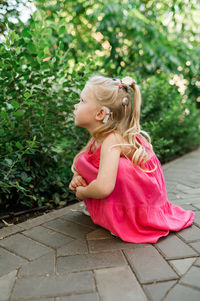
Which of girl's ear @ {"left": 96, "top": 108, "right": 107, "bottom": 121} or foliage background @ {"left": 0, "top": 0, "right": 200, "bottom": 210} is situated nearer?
girl's ear @ {"left": 96, "top": 108, "right": 107, "bottom": 121}

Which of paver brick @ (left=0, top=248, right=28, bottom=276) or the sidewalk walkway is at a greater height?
paver brick @ (left=0, top=248, right=28, bottom=276)

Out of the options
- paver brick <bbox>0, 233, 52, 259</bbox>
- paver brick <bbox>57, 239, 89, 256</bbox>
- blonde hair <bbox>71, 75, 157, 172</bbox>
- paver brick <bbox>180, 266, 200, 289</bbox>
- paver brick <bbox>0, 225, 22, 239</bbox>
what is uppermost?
blonde hair <bbox>71, 75, 157, 172</bbox>

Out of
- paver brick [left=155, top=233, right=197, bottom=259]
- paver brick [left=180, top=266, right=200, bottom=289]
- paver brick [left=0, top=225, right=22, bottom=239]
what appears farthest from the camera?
paver brick [left=0, top=225, right=22, bottom=239]

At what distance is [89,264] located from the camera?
5.53 ft

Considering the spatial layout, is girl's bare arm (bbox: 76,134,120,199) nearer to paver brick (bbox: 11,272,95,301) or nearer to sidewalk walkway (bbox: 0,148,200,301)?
sidewalk walkway (bbox: 0,148,200,301)

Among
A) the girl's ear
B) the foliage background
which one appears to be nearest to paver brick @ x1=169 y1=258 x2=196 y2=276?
the girl's ear

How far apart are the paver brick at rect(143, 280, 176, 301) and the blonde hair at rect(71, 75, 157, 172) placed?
843mm

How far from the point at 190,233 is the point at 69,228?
0.96 metres

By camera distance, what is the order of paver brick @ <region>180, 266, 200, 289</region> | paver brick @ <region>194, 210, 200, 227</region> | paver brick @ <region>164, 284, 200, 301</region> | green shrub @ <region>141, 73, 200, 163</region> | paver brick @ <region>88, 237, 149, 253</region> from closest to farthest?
1. paver brick @ <region>164, 284, 200, 301</region>
2. paver brick @ <region>180, 266, 200, 289</region>
3. paver brick @ <region>88, 237, 149, 253</region>
4. paver brick @ <region>194, 210, 200, 227</region>
5. green shrub @ <region>141, 73, 200, 163</region>

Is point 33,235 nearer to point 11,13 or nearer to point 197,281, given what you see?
point 197,281

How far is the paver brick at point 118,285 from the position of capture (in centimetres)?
139

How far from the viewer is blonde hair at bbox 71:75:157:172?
197 centimetres

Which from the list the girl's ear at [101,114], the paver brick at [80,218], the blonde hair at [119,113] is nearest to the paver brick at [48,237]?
the paver brick at [80,218]

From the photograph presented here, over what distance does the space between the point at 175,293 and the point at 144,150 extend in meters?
0.99
